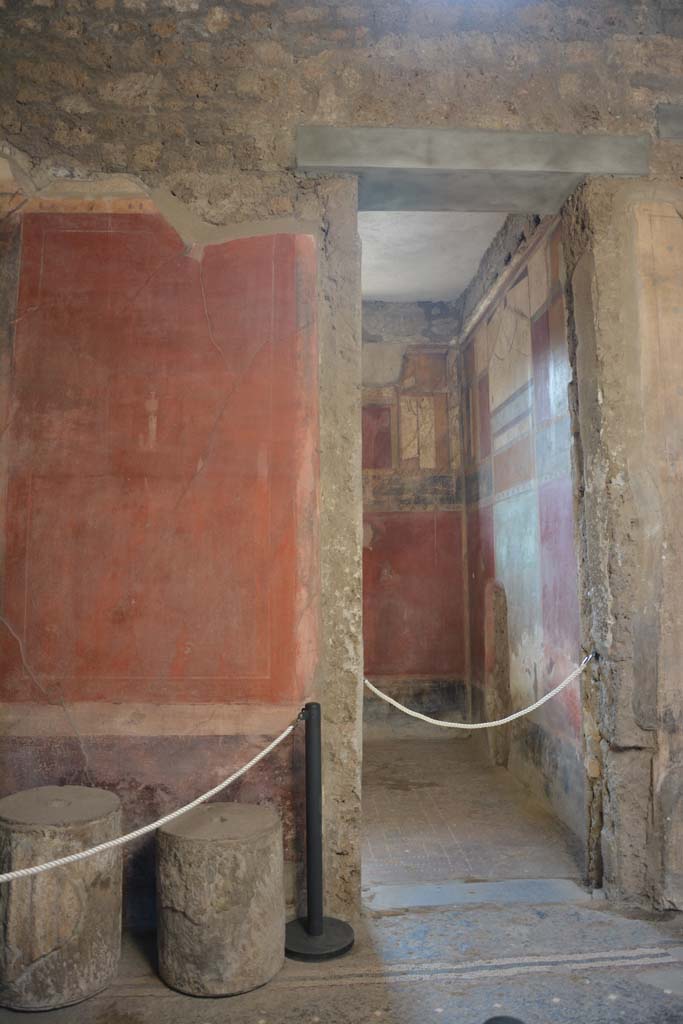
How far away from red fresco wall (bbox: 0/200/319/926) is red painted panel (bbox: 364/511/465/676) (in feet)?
11.4

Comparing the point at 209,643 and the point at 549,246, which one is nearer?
the point at 209,643

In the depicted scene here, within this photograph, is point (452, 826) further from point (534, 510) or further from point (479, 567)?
point (479, 567)

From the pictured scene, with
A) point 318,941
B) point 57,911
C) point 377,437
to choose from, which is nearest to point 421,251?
point 377,437

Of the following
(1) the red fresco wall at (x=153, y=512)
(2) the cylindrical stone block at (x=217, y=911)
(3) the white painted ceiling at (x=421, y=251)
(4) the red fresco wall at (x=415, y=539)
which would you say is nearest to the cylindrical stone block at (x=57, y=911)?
(2) the cylindrical stone block at (x=217, y=911)

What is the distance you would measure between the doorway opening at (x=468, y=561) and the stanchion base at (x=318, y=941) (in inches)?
14.4

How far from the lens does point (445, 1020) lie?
216 centimetres

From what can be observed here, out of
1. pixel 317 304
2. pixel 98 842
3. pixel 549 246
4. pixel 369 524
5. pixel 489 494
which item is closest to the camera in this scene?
pixel 98 842

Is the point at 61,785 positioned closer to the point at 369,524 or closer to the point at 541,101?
the point at 541,101

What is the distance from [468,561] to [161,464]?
3868mm

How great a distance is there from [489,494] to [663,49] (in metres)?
3.06

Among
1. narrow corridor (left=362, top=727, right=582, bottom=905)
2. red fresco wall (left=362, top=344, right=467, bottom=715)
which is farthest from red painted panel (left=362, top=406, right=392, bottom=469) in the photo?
narrow corridor (left=362, top=727, right=582, bottom=905)

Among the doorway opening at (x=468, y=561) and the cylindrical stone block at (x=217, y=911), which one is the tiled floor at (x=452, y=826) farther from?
the cylindrical stone block at (x=217, y=911)

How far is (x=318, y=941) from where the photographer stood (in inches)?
103

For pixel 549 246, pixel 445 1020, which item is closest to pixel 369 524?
pixel 549 246
